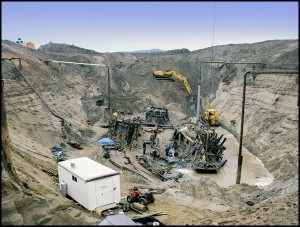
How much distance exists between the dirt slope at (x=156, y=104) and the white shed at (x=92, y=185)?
0.56 metres

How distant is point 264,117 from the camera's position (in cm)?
2716

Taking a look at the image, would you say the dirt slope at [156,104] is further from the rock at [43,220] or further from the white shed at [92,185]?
the white shed at [92,185]

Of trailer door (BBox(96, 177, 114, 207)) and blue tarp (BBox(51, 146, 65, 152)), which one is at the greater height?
trailer door (BBox(96, 177, 114, 207))

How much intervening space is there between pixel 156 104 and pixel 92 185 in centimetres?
3506

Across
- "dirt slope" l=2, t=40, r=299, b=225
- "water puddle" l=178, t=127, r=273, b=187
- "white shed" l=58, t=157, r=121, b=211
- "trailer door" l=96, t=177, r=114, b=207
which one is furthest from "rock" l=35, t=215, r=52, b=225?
"water puddle" l=178, t=127, r=273, b=187

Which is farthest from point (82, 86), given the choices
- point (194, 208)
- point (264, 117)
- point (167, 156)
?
point (194, 208)

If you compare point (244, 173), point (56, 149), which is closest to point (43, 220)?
point (56, 149)

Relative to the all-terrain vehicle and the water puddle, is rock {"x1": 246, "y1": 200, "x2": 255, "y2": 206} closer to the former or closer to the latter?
the all-terrain vehicle

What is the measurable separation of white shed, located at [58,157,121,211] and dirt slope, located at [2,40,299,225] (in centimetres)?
56

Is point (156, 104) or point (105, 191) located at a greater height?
point (105, 191)

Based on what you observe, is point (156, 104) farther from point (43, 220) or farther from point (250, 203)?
point (43, 220)

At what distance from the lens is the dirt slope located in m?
9.79

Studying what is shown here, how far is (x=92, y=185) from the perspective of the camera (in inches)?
440

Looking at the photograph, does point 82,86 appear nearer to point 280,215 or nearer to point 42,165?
point 42,165
